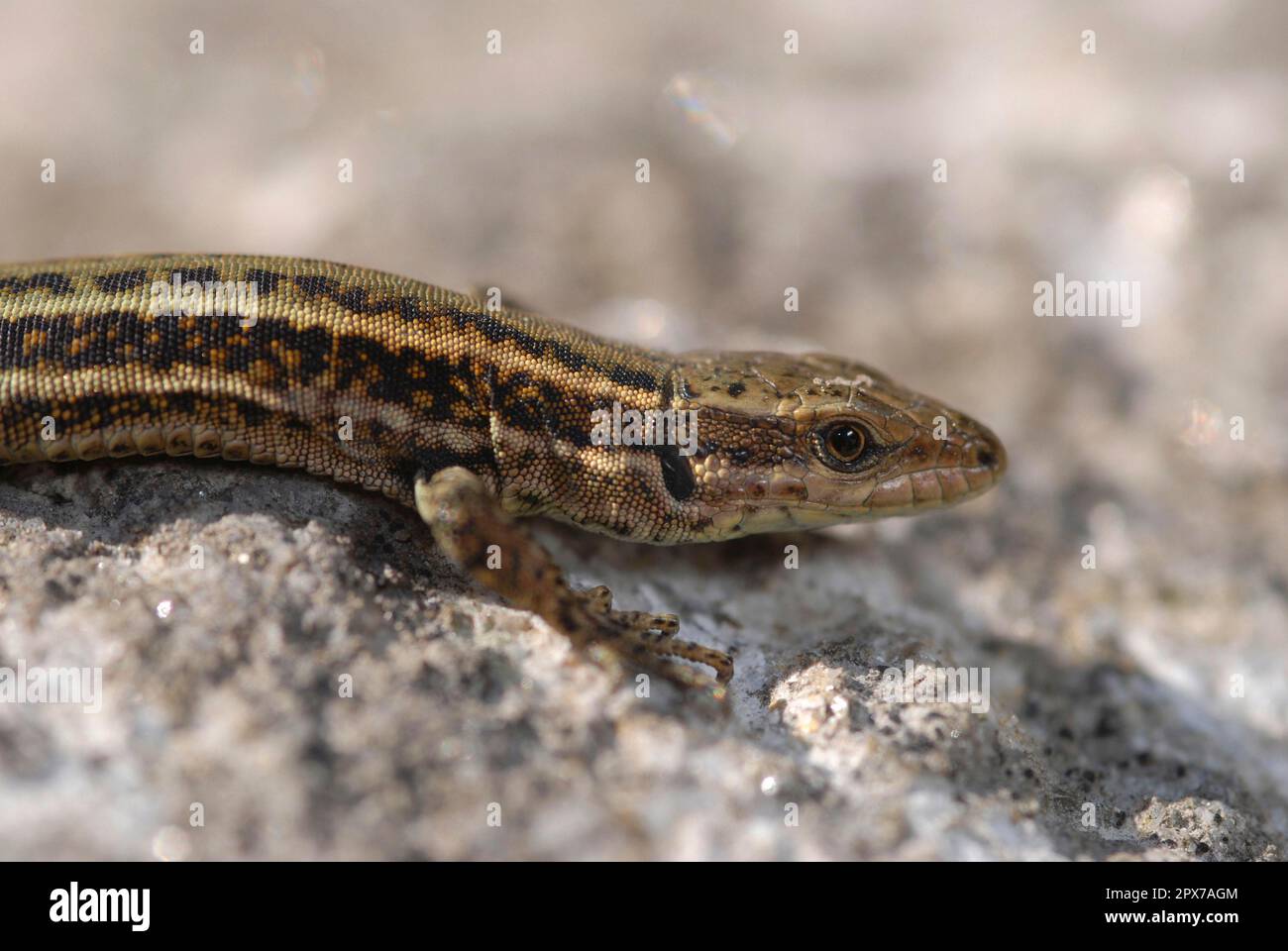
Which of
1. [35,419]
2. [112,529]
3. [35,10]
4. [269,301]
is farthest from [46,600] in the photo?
[35,10]

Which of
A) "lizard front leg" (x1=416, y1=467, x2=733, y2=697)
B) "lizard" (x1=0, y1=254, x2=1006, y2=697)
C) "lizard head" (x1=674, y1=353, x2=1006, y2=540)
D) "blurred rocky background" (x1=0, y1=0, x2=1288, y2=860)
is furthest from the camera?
"lizard head" (x1=674, y1=353, x2=1006, y2=540)

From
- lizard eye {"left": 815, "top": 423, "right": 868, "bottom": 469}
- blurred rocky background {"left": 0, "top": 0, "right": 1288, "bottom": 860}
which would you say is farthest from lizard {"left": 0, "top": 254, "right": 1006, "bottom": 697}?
blurred rocky background {"left": 0, "top": 0, "right": 1288, "bottom": 860}

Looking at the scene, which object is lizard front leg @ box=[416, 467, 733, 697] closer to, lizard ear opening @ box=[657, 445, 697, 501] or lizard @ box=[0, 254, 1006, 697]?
lizard @ box=[0, 254, 1006, 697]


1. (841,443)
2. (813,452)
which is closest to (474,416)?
(813,452)

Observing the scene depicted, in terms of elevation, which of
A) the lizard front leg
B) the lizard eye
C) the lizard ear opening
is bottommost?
the lizard front leg

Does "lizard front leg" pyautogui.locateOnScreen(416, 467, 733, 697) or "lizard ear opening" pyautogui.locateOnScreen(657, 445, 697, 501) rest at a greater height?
"lizard ear opening" pyautogui.locateOnScreen(657, 445, 697, 501)

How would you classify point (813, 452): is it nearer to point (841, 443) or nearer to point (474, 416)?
point (841, 443)

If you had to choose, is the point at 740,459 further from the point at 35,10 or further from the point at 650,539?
the point at 35,10

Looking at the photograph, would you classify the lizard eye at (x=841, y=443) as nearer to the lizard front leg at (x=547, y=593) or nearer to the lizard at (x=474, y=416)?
the lizard at (x=474, y=416)
